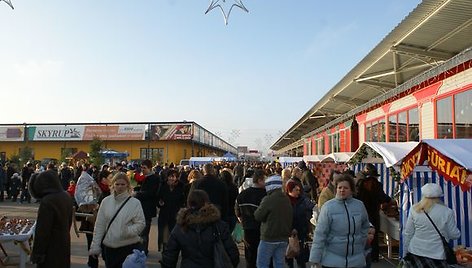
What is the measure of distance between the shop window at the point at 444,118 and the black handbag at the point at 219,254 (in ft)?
33.9

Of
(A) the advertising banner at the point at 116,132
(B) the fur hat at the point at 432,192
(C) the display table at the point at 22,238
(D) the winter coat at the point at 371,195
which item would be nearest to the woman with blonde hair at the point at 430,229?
(B) the fur hat at the point at 432,192

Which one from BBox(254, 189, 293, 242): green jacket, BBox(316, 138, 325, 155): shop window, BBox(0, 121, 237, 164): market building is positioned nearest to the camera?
BBox(254, 189, 293, 242): green jacket

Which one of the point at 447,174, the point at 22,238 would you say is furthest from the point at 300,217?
the point at 22,238

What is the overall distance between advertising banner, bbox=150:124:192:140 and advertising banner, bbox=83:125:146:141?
153cm

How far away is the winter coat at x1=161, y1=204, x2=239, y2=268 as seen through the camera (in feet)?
13.1

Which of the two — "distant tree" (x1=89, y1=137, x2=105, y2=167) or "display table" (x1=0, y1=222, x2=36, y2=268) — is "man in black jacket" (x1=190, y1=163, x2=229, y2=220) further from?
"distant tree" (x1=89, y1=137, x2=105, y2=167)

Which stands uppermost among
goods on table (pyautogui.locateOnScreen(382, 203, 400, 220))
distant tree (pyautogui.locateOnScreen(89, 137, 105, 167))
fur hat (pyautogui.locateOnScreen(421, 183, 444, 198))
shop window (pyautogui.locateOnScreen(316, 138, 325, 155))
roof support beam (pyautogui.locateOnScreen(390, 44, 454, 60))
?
roof support beam (pyautogui.locateOnScreen(390, 44, 454, 60))

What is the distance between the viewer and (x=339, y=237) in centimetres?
468

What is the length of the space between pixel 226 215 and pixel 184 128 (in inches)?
1746

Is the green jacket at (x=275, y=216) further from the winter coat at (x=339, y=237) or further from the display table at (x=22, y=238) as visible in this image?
the display table at (x=22, y=238)

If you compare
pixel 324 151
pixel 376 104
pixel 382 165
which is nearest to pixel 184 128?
pixel 324 151

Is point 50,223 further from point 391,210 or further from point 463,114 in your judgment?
point 463,114

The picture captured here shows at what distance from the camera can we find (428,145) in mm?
6777

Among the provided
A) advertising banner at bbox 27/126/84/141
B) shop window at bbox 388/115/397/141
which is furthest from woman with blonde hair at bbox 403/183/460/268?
advertising banner at bbox 27/126/84/141
